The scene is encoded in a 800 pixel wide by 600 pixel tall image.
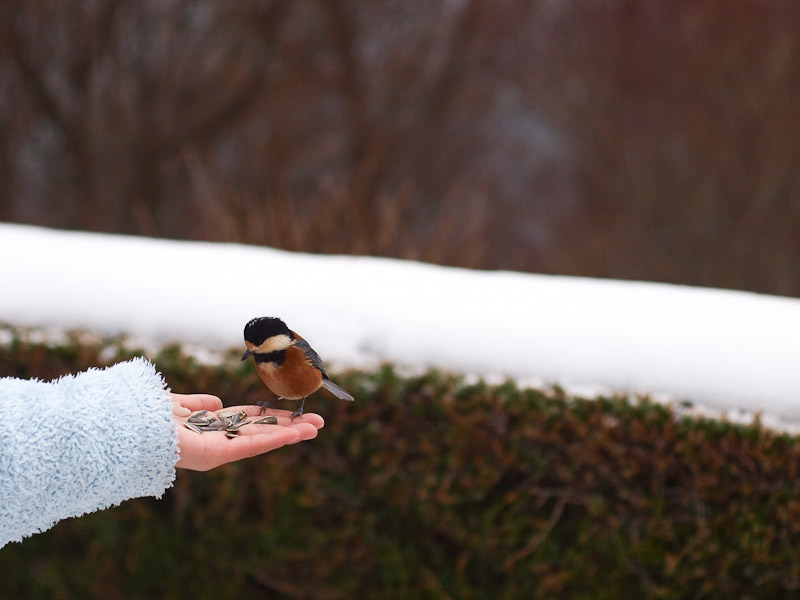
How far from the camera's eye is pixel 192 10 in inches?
279

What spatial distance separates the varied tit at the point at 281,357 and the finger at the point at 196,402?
34cm

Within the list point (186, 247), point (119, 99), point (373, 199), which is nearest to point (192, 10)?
point (119, 99)

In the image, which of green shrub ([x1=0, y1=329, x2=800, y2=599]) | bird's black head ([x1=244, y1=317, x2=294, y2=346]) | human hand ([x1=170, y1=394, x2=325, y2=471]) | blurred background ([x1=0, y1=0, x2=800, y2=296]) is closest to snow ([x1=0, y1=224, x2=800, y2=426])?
green shrub ([x1=0, y1=329, x2=800, y2=599])

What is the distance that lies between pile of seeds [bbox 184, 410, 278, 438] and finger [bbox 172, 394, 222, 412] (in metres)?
0.06

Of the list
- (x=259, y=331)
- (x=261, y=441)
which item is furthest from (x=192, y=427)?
(x=259, y=331)

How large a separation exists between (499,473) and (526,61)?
7413 millimetres

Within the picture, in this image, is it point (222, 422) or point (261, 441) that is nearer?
point (261, 441)

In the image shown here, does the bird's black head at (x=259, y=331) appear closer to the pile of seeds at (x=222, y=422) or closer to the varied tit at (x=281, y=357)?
the varied tit at (x=281, y=357)

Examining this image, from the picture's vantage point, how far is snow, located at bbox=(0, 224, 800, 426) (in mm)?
1893

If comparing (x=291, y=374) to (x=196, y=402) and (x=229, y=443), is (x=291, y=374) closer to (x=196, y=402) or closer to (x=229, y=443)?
(x=229, y=443)

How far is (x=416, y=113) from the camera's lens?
8445 millimetres

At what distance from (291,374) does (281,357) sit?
4 centimetres

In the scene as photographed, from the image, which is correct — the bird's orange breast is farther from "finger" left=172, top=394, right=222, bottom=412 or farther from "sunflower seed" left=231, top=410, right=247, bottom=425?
"finger" left=172, top=394, right=222, bottom=412

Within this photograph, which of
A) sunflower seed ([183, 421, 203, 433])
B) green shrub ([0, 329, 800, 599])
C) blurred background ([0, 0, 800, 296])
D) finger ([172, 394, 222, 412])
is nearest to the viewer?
sunflower seed ([183, 421, 203, 433])
